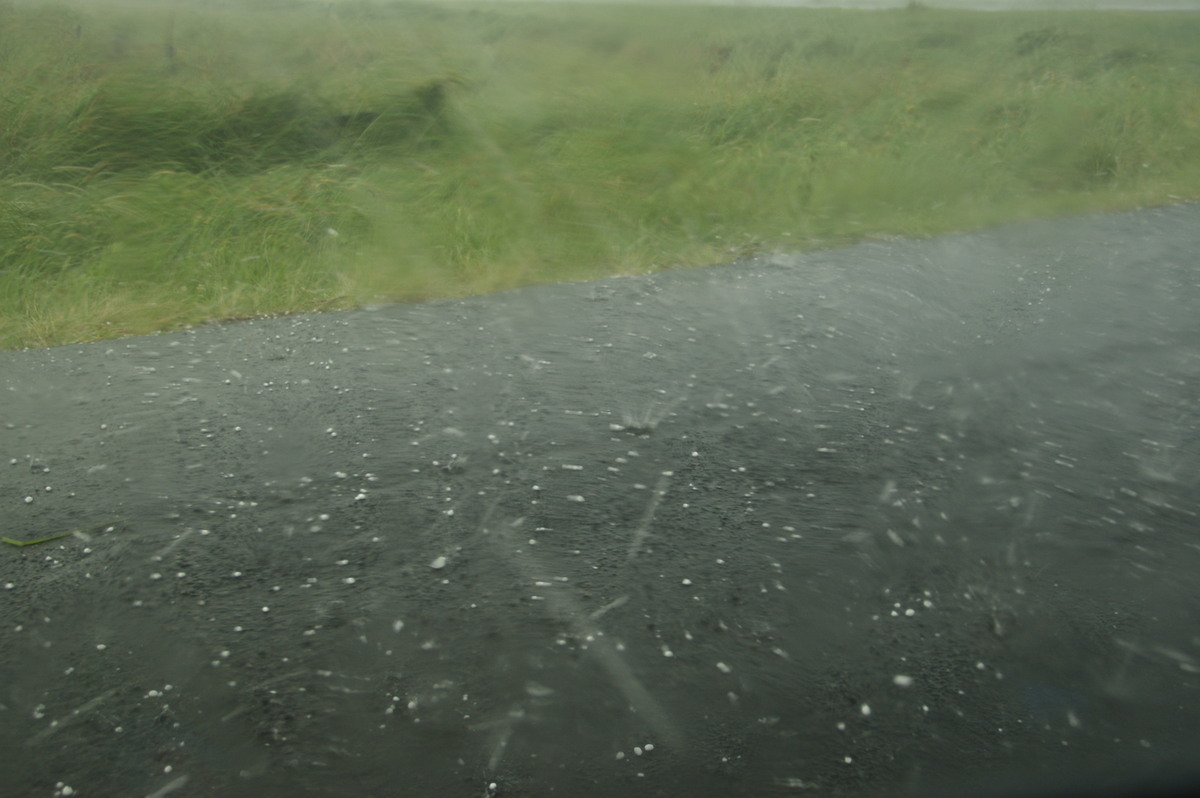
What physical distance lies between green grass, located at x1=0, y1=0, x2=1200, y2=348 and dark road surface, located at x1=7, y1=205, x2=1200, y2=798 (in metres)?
1.49

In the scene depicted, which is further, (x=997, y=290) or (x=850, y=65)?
(x=850, y=65)

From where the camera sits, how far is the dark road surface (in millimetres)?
2625

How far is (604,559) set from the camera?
3576 millimetres

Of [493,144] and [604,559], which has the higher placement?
[604,559]

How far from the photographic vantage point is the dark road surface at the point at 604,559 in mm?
2625

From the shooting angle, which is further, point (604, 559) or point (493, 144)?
point (493, 144)

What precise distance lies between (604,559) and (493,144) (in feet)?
22.5

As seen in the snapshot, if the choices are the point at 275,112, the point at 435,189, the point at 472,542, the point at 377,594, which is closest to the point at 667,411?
the point at 472,542

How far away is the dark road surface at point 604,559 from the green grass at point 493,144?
1493mm

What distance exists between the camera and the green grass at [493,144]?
7449 millimetres

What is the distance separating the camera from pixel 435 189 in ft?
28.9

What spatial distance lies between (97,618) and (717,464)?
7.83 ft

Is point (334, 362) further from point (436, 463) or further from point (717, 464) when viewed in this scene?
point (717, 464)

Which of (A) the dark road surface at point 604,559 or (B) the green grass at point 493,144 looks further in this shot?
(B) the green grass at point 493,144
